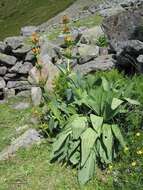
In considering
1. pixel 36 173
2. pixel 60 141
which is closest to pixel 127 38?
pixel 60 141

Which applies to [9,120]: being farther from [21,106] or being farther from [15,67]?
[15,67]

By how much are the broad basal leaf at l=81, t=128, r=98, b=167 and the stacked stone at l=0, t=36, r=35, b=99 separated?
639 centimetres

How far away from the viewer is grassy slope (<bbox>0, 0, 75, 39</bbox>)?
3112 inches

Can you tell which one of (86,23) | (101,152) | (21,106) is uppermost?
(101,152)

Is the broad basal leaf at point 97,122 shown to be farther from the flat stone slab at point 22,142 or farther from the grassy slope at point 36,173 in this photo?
the flat stone slab at point 22,142

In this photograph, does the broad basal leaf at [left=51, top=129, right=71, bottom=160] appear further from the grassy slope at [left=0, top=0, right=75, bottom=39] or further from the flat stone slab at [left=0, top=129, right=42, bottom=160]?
the grassy slope at [left=0, top=0, right=75, bottom=39]

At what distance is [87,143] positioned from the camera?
10.2 meters

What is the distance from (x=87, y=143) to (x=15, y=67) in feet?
25.2

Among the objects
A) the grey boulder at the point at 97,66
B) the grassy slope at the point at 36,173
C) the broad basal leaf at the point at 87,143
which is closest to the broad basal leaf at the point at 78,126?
the broad basal leaf at the point at 87,143

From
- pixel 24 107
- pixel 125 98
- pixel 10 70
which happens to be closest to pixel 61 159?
pixel 125 98

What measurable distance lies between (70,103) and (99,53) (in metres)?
5.14

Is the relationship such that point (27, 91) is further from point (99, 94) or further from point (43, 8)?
point (43, 8)

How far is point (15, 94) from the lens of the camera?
1658 cm

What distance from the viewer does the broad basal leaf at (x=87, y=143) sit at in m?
10.1
